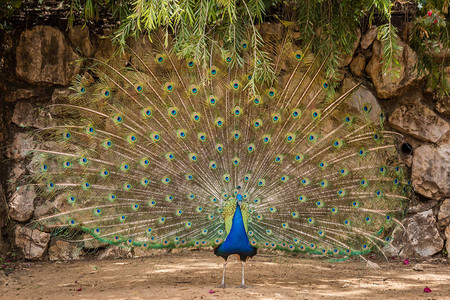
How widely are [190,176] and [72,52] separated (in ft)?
8.63

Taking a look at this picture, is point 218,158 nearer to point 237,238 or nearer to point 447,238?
point 237,238

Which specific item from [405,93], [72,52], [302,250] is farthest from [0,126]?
[405,93]

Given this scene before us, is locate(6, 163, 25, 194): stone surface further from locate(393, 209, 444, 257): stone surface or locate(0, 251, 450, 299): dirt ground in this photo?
locate(393, 209, 444, 257): stone surface

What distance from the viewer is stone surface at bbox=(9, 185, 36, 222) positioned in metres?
6.12

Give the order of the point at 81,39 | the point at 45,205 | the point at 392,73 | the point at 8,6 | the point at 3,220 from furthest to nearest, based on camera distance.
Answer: the point at 81,39
the point at 45,205
the point at 392,73
the point at 3,220
the point at 8,6

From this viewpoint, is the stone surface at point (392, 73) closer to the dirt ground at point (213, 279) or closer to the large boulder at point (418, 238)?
the large boulder at point (418, 238)

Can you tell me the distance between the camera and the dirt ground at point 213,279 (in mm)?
4355

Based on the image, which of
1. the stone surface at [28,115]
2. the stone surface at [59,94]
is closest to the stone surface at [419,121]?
the stone surface at [59,94]

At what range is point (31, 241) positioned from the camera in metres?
6.12

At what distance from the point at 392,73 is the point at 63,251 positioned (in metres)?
4.67

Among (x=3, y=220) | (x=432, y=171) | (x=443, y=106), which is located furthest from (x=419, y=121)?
(x=3, y=220)

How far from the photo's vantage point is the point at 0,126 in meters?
6.19

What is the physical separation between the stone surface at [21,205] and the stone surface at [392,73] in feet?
15.2

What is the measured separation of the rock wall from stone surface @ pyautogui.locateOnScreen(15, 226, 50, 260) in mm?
11
